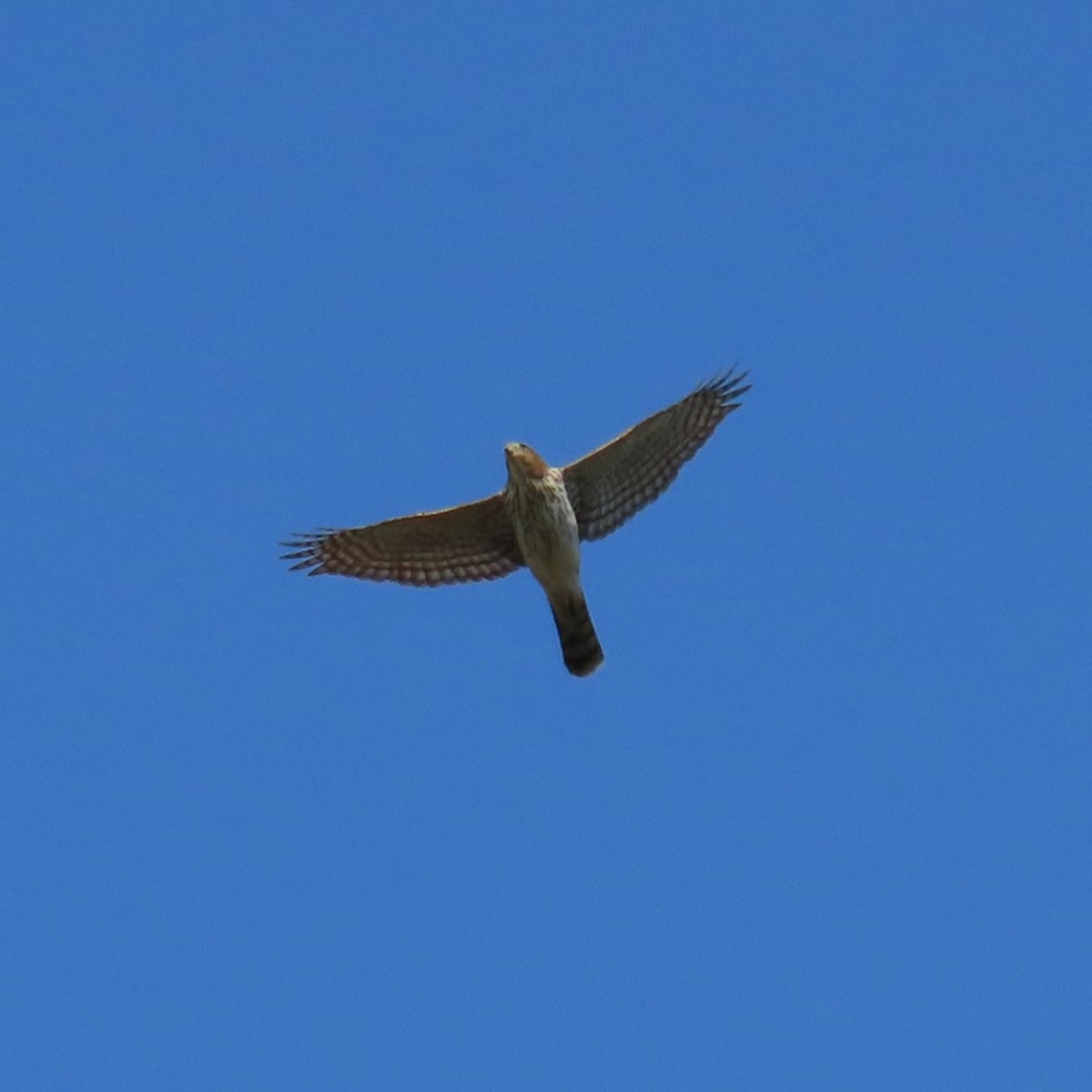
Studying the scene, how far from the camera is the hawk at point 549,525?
71.4 ft

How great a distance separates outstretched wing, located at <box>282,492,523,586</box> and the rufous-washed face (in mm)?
735

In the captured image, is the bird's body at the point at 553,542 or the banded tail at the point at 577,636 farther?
the banded tail at the point at 577,636

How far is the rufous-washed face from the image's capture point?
2150cm

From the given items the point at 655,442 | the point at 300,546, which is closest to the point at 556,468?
the point at 655,442

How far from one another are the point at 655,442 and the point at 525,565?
5.52 ft

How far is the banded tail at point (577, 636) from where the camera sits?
22109 mm

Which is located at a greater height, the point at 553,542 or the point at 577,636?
the point at 553,542

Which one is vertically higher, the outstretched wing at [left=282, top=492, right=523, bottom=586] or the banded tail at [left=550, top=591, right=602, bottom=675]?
the outstretched wing at [left=282, top=492, right=523, bottom=586]

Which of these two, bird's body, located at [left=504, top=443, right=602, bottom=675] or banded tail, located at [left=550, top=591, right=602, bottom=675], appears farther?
banded tail, located at [left=550, top=591, right=602, bottom=675]

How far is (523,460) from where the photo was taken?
2153 cm

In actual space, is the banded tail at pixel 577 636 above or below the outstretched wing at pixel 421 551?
below

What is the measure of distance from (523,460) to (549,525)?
642 millimetres

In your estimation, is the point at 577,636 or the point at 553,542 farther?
the point at 577,636

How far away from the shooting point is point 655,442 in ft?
72.6
